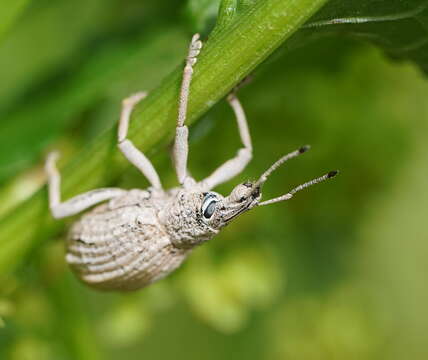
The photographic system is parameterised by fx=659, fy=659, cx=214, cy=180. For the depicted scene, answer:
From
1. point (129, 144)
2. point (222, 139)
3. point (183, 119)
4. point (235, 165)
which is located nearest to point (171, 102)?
point (183, 119)

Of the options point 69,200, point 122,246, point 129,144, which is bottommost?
point 122,246

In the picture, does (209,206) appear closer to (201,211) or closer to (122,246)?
(201,211)

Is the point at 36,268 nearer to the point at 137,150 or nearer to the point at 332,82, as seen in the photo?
the point at 137,150

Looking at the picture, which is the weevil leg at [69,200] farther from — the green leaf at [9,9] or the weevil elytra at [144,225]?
the green leaf at [9,9]

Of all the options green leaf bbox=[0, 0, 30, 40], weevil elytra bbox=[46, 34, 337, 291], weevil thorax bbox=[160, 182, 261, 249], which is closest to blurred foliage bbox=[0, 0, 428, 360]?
green leaf bbox=[0, 0, 30, 40]

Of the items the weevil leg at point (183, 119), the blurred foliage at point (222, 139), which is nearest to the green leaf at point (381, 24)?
the blurred foliage at point (222, 139)

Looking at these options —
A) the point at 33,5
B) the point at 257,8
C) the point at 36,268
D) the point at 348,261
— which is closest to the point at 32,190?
the point at 36,268
